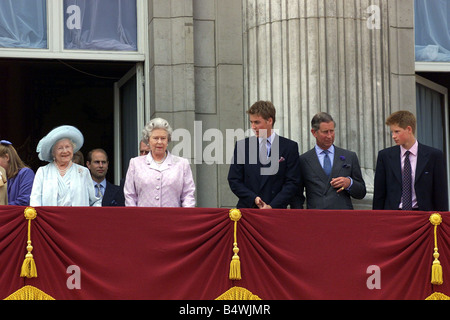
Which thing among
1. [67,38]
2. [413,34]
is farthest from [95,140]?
[413,34]

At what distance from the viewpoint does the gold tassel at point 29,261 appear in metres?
10.9

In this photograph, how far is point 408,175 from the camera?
12070 millimetres

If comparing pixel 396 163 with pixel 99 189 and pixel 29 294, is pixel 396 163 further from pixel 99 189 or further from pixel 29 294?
pixel 29 294

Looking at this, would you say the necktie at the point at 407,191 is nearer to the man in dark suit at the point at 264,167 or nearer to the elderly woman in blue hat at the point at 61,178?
the man in dark suit at the point at 264,167

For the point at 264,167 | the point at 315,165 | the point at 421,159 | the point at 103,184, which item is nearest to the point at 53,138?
the point at 103,184

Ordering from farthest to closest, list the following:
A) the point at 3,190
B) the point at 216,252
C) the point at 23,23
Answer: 1. the point at 23,23
2. the point at 3,190
3. the point at 216,252

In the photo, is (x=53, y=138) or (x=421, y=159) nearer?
(x=53, y=138)

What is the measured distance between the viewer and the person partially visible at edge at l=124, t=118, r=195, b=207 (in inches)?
462

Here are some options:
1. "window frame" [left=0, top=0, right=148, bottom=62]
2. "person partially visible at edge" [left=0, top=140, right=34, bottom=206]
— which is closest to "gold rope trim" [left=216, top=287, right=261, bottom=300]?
→ "person partially visible at edge" [left=0, top=140, right=34, bottom=206]

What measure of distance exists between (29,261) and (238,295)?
2.10m

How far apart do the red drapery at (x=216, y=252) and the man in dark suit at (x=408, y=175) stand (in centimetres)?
43

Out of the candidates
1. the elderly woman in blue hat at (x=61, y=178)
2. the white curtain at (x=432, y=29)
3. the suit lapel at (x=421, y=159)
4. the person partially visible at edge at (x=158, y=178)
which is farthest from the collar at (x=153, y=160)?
the white curtain at (x=432, y=29)
